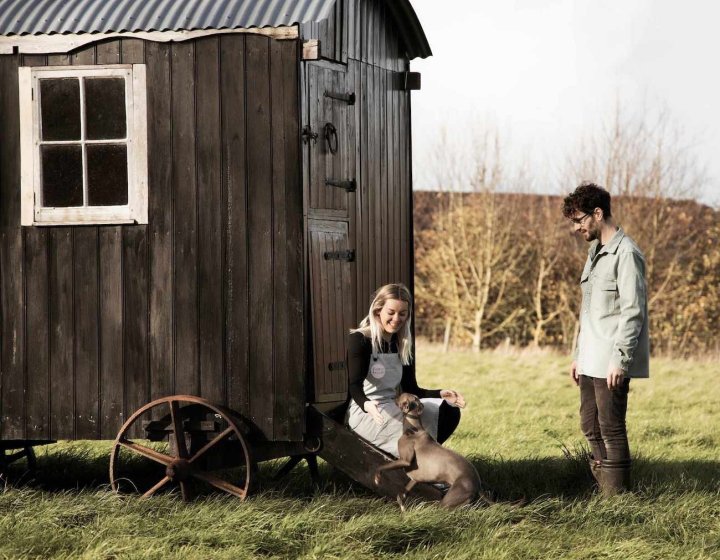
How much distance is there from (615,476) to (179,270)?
326 centimetres

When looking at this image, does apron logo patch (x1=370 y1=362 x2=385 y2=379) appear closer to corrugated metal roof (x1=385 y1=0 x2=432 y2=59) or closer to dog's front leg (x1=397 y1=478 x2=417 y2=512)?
dog's front leg (x1=397 y1=478 x2=417 y2=512)

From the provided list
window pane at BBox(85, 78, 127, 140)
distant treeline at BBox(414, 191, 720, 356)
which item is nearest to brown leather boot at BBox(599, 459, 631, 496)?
window pane at BBox(85, 78, 127, 140)

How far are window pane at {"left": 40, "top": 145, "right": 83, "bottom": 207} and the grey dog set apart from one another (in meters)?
2.68

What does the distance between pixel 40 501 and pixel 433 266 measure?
18457mm

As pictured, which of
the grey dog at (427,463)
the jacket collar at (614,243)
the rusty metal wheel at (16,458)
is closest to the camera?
the grey dog at (427,463)

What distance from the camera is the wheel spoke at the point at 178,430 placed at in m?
7.19

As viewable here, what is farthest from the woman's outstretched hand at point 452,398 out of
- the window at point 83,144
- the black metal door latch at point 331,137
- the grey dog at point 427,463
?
the window at point 83,144

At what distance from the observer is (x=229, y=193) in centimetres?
726

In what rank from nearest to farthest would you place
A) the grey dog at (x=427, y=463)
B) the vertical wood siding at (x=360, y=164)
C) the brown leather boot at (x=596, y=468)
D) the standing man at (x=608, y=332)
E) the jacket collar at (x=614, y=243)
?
the grey dog at (x=427, y=463) < the standing man at (x=608, y=332) < the jacket collar at (x=614, y=243) < the brown leather boot at (x=596, y=468) < the vertical wood siding at (x=360, y=164)

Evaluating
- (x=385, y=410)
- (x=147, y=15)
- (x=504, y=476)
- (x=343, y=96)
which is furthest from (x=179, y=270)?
(x=504, y=476)

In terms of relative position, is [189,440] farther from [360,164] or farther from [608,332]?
[608,332]

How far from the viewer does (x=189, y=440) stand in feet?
24.1

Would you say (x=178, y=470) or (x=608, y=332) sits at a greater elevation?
(x=608, y=332)

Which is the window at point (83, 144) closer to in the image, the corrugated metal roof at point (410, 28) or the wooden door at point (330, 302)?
the wooden door at point (330, 302)
